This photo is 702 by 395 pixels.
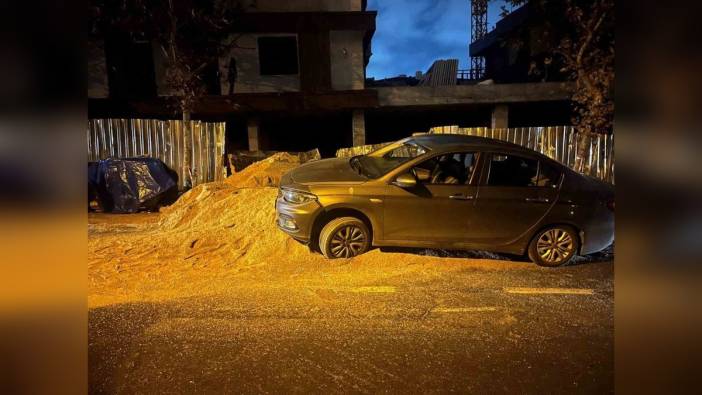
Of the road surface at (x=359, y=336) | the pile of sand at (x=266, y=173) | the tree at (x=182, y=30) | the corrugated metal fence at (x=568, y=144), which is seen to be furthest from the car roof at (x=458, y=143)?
the tree at (x=182, y=30)

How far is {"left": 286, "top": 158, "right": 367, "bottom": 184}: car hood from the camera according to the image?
242 inches

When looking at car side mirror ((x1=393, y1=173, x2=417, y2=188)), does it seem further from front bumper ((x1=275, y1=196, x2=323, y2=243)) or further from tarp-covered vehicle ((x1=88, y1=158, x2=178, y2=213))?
tarp-covered vehicle ((x1=88, y1=158, x2=178, y2=213))

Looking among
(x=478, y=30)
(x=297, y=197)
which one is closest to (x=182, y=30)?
(x=297, y=197)

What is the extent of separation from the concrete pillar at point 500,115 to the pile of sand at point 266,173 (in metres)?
9.39

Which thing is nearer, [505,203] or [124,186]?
[505,203]

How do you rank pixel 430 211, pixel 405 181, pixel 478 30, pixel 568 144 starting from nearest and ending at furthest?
1. pixel 405 181
2. pixel 430 211
3. pixel 568 144
4. pixel 478 30

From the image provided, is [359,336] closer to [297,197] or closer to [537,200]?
[297,197]

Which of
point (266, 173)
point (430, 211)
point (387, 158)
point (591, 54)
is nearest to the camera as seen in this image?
point (430, 211)

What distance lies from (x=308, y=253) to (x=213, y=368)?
3350 mm

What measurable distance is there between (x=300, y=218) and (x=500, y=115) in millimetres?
13368

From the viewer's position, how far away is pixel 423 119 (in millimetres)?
20469

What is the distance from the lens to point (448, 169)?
6.40 metres
